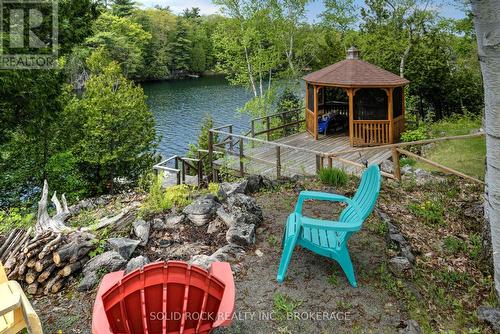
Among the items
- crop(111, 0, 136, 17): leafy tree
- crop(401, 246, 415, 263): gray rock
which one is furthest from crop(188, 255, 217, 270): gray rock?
crop(111, 0, 136, 17): leafy tree

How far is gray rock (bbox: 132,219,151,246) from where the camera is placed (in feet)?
14.4

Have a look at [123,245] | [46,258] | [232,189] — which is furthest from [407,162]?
[46,258]

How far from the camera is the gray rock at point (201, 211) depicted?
4.85m

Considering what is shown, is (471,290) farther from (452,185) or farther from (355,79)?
(355,79)

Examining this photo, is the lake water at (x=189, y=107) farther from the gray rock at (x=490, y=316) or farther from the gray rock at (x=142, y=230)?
the gray rock at (x=490, y=316)

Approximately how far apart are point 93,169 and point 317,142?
7.35 metres

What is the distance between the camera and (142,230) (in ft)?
14.8

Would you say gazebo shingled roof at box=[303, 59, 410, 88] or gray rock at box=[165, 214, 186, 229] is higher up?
gazebo shingled roof at box=[303, 59, 410, 88]

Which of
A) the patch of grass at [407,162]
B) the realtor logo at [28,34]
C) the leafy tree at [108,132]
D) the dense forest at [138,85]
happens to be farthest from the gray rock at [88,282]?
the leafy tree at [108,132]

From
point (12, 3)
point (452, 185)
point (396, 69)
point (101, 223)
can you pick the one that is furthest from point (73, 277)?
point (396, 69)

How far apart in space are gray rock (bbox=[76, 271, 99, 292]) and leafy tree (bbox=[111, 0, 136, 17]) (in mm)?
46416

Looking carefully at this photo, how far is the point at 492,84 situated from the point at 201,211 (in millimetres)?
3360

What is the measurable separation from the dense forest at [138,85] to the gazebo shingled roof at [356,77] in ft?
14.6

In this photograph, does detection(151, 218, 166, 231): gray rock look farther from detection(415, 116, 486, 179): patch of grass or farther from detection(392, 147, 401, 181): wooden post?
detection(415, 116, 486, 179): patch of grass
